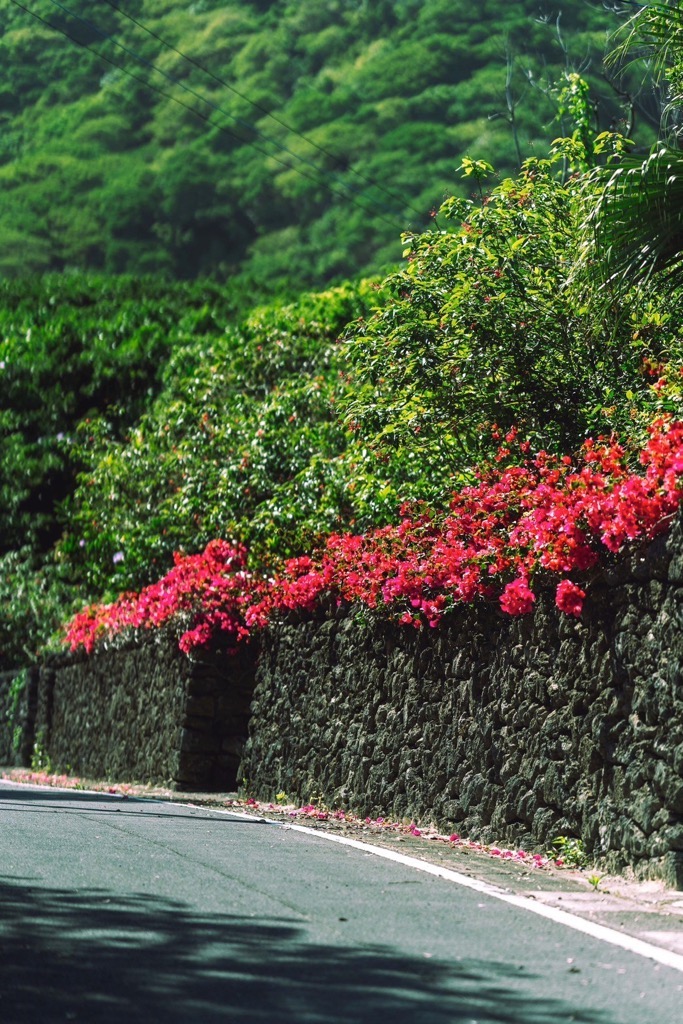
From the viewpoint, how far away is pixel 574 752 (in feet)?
30.2

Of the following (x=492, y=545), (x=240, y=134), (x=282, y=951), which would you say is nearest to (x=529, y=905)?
(x=282, y=951)

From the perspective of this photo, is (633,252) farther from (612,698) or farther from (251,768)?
(251,768)

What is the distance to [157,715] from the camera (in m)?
18.0

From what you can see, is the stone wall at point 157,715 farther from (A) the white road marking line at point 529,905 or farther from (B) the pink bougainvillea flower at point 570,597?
(B) the pink bougainvillea flower at point 570,597

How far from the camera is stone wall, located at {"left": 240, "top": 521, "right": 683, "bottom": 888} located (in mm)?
8312

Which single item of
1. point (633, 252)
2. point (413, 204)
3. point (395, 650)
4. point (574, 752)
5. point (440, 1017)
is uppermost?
point (413, 204)

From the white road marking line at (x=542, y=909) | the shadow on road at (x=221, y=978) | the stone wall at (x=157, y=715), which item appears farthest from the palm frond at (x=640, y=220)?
the stone wall at (x=157, y=715)

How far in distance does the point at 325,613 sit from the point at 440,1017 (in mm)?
9544

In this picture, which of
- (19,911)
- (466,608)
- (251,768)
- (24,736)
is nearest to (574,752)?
(466,608)

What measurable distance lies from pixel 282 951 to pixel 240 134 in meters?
59.4

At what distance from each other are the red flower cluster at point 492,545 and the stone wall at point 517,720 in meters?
0.23

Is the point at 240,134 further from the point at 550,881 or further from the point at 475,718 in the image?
the point at 550,881

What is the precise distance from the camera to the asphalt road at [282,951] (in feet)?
15.5

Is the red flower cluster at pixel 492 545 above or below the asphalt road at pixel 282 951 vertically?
above
